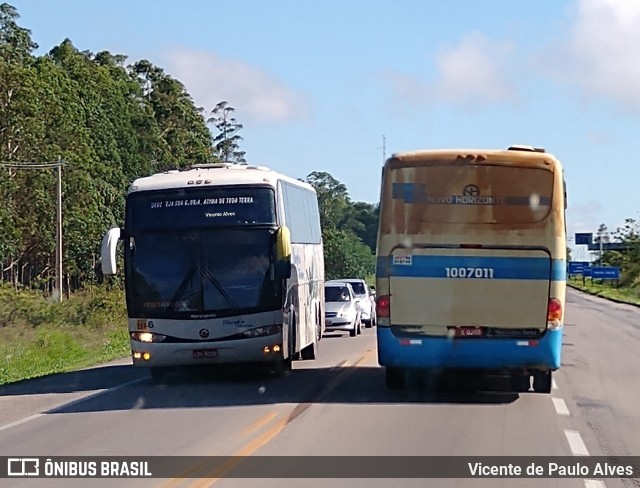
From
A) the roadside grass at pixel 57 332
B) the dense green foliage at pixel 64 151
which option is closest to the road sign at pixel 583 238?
the dense green foliage at pixel 64 151

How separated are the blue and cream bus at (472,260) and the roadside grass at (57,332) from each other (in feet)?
33.4

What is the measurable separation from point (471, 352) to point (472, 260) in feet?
4.25

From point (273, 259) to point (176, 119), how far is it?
79.7m

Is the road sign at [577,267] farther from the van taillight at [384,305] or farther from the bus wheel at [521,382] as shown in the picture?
the van taillight at [384,305]

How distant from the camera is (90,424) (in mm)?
13641

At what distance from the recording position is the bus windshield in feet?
57.2

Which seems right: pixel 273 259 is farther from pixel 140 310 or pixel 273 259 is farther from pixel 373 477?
pixel 373 477

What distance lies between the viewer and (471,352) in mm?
15281

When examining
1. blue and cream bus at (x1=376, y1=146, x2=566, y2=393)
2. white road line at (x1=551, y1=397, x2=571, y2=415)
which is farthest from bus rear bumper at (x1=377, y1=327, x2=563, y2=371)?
white road line at (x1=551, y1=397, x2=571, y2=415)

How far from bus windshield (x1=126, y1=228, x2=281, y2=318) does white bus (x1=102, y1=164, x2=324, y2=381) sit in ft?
0.05

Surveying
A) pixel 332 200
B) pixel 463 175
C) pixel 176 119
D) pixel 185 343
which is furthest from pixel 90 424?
pixel 332 200

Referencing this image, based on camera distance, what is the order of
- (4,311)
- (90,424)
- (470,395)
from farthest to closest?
(4,311) → (470,395) → (90,424)

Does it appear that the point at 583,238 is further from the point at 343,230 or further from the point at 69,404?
the point at 69,404

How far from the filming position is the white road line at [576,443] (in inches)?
453
